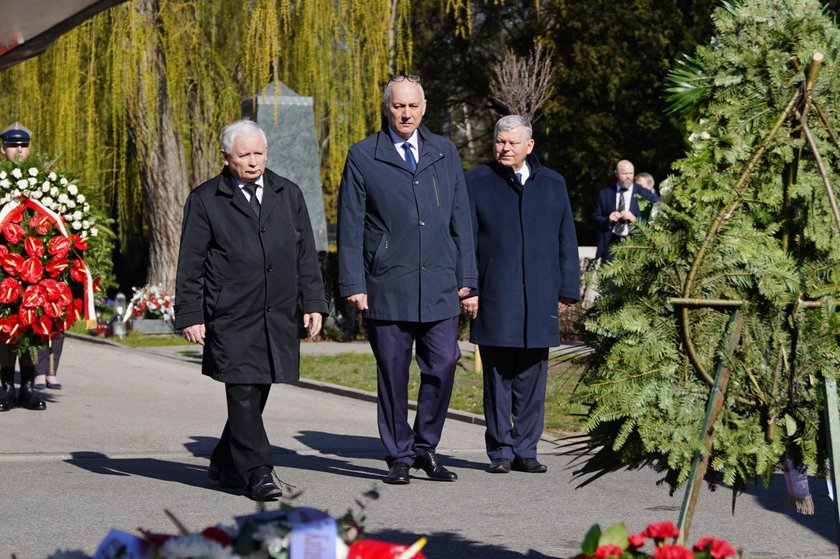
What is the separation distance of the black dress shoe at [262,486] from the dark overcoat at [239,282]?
1.49 ft

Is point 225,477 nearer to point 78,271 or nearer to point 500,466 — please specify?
point 500,466

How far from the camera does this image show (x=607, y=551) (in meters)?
3.40

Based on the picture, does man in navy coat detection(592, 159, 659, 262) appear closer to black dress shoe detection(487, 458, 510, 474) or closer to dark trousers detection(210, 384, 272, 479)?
black dress shoe detection(487, 458, 510, 474)

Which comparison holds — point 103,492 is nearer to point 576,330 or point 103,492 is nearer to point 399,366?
point 399,366

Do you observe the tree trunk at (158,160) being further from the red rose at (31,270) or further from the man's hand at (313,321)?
the man's hand at (313,321)

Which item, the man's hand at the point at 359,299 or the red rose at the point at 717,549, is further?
the man's hand at the point at 359,299

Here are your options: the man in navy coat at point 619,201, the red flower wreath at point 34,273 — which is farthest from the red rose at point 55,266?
the man in navy coat at point 619,201

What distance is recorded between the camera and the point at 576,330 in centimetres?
423

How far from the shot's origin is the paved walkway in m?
5.96

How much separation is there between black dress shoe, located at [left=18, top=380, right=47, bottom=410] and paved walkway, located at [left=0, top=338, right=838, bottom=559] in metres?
0.13

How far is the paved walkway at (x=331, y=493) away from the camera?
596 cm

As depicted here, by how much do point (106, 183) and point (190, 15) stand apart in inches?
185

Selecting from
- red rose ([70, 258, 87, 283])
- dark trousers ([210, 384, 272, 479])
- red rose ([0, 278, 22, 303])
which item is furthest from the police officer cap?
dark trousers ([210, 384, 272, 479])

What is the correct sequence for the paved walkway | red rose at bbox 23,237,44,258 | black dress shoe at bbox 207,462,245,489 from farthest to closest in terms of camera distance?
red rose at bbox 23,237,44,258, black dress shoe at bbox 207,462,245,489, the paved walkway
